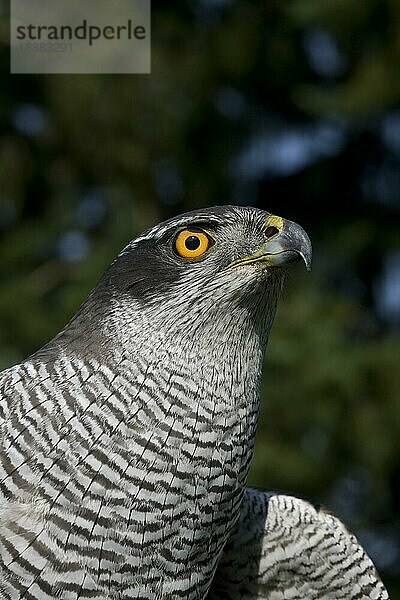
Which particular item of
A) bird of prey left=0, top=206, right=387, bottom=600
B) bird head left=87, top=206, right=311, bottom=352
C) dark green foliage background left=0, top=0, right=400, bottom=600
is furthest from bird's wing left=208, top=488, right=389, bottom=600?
dark green foliage background left=0, top=0, right=400, bottom=600

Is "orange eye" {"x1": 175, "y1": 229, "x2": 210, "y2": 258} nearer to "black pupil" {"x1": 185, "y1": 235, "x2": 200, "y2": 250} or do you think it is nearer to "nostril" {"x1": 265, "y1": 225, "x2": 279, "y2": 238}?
"black pupil" {"x1": 185, "y1": 235, "x2": 200, "y2": 250}

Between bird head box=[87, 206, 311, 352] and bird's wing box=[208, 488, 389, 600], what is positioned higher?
bird head box=[87, 206, 311, 352]

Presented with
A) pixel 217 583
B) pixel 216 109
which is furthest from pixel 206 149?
pixel 217 583

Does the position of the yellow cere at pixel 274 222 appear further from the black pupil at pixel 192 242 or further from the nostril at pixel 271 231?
the black pupil at pixel 192 242

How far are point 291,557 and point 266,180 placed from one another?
8.09 metres

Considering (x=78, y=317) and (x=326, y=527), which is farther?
(x=326, y=527)

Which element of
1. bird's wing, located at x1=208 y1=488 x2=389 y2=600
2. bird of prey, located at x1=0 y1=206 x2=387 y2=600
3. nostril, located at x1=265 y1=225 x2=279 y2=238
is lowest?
bird's wing, located at x1=208 y1=488 x2=389 y2=600

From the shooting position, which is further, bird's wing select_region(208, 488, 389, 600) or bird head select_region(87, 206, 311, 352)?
bird's wing select_region(208, 488, 389, 600)

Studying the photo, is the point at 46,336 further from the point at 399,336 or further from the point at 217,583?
the point at 217,583

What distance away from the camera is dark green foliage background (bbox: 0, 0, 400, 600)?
957cm

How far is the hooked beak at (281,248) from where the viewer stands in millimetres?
3438

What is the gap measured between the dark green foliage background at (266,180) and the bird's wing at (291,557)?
5.04 metres

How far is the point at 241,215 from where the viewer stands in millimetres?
3572

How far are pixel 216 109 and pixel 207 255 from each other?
26.4 ft
